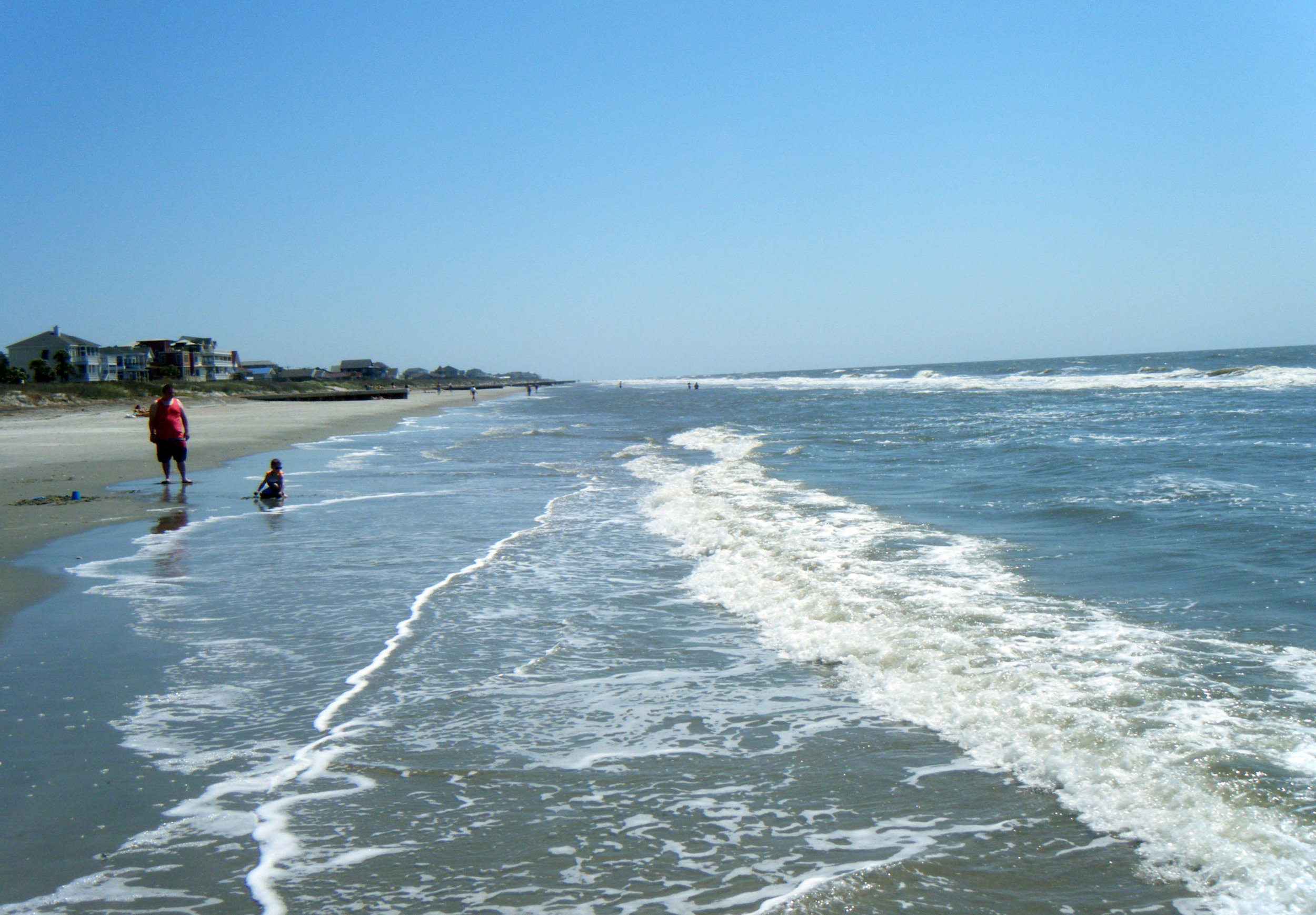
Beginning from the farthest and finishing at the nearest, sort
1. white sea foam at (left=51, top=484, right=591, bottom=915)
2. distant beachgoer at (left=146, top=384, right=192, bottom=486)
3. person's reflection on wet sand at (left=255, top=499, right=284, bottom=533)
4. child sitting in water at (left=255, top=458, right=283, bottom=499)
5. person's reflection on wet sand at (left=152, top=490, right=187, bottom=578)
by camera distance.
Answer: distant beachgoer at (left=146, top=384, right=192, bottom=486), child sitting in water at (left=255, top=458, right=283, bottom=499), person's reflection on wet sand at (left=255, top=499, right=284, bottom=533), person's reflection on wet sand at (left=152, top=490, right=187, bottom=578), white sea foam at (left=51, top=484, right=591, bottom=915)

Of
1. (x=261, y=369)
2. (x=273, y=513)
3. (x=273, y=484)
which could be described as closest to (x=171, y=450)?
(x=273, y=484)

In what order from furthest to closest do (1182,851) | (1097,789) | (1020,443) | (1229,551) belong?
(1020,443)
(1229,551)
(1097,789)
(1182,851)

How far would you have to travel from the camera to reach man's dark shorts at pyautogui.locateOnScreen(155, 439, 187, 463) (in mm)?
15539

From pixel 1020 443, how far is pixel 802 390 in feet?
204

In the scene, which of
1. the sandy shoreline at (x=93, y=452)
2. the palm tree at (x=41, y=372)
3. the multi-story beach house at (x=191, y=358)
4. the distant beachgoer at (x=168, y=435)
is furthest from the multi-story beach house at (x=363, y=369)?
the distant beachgoer at (x=168, y=435)

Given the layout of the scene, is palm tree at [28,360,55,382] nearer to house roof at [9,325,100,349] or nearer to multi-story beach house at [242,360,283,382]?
house roof at [9,325,100,349]

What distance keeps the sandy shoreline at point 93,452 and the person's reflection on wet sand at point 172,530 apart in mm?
393

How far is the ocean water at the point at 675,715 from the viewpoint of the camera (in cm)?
330

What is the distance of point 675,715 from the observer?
495cm

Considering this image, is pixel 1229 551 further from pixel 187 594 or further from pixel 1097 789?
pixel 187 594

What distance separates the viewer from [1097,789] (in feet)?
12.8

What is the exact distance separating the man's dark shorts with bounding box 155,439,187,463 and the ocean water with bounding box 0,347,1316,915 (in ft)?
14.0

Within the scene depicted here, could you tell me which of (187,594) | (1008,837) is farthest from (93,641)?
(1008,837)

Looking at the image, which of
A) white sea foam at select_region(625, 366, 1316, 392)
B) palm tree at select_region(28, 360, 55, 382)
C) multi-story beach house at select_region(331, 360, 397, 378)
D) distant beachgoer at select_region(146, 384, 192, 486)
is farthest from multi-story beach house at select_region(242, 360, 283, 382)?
distant beachgoer at select_region(146, 384, 192, 486)
